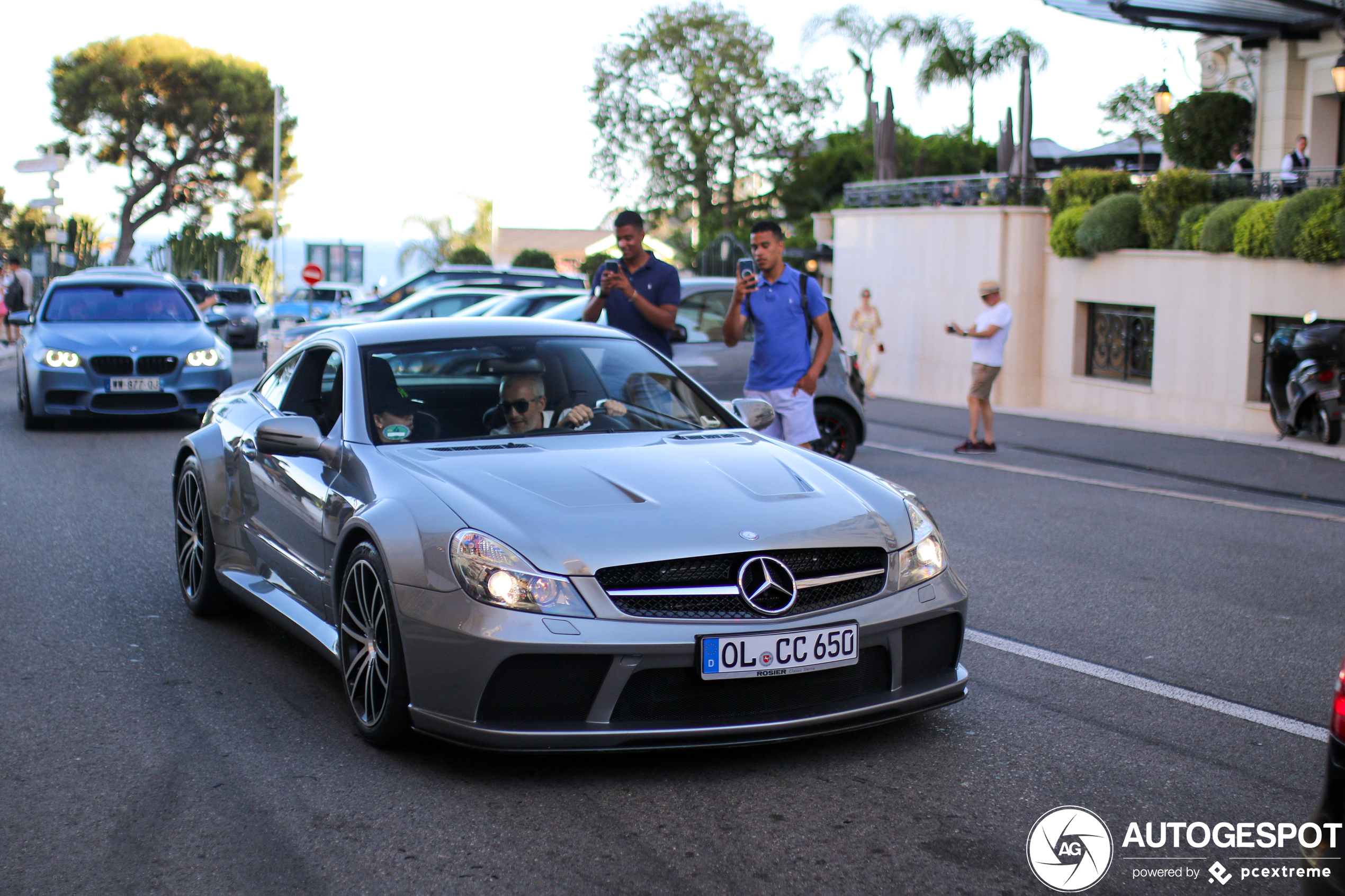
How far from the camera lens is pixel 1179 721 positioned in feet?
15.8

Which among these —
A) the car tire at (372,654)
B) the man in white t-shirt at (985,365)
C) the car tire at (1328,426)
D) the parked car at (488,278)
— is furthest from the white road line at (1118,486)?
the parked car at (488,278)

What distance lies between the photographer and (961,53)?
42.2m

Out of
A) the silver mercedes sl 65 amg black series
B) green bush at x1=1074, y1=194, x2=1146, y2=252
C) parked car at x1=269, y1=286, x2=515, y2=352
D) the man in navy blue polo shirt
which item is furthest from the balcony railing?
the silver mercedes sl 65 amg black series

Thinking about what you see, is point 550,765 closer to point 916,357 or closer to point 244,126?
point 916,357

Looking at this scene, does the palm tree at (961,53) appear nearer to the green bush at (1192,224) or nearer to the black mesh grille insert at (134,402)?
the green bush at (1192,224)

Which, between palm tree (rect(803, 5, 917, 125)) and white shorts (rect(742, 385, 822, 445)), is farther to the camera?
palm tree (rect(803, 5, 917, 125))

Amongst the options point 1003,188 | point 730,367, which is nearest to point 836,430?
point 730,367

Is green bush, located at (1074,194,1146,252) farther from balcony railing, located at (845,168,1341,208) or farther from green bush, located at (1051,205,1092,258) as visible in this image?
balcony railing, located at (845,168,1341,208)

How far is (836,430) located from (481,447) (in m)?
7.23

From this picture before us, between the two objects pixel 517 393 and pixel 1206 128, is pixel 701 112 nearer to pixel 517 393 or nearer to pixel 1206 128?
pixel 1206 128

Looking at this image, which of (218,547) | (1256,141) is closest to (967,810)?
(218,547)

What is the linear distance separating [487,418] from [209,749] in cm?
154

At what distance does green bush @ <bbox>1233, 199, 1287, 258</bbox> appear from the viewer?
1800 cm

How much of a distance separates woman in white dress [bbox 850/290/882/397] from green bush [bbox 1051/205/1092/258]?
312 cm
